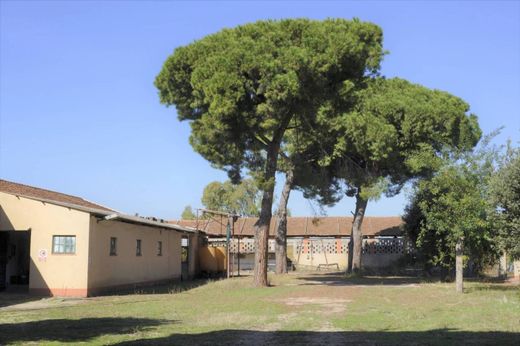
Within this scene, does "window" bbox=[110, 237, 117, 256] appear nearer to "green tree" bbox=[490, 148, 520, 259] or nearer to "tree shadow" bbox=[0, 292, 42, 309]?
"tree shadow" bbox=[0, 292, 42, 309]

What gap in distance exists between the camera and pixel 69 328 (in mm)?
11711

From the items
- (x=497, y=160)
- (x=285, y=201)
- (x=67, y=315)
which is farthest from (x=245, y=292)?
(x=285, y=201)

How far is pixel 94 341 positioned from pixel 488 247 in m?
20.6

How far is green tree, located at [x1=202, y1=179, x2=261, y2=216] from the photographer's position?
7269cm

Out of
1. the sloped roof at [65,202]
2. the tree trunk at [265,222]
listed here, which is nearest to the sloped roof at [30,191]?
the sloped roof at [65,202]

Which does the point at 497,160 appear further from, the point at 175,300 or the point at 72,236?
the point at 72,236

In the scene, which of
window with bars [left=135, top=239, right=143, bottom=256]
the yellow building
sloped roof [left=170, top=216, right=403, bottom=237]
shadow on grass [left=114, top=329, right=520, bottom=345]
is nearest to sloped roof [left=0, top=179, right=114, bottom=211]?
the yellow building

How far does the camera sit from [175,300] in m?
18.3

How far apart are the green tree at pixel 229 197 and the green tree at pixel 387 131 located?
39.6 metres

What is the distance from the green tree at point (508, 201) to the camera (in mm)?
17219

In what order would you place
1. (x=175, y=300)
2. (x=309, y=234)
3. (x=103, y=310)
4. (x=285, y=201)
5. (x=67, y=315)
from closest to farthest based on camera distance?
(x=67, y=315), (x=103, y=310), (x=175, y=300), (x=285, y=201), (x=309, y=234)

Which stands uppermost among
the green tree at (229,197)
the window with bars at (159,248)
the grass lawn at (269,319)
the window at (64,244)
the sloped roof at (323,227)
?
the green tree at (229,197)

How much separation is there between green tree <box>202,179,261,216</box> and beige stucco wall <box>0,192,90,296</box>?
2035 inches

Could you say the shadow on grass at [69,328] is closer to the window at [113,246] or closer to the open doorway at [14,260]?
the window at [113,246]
